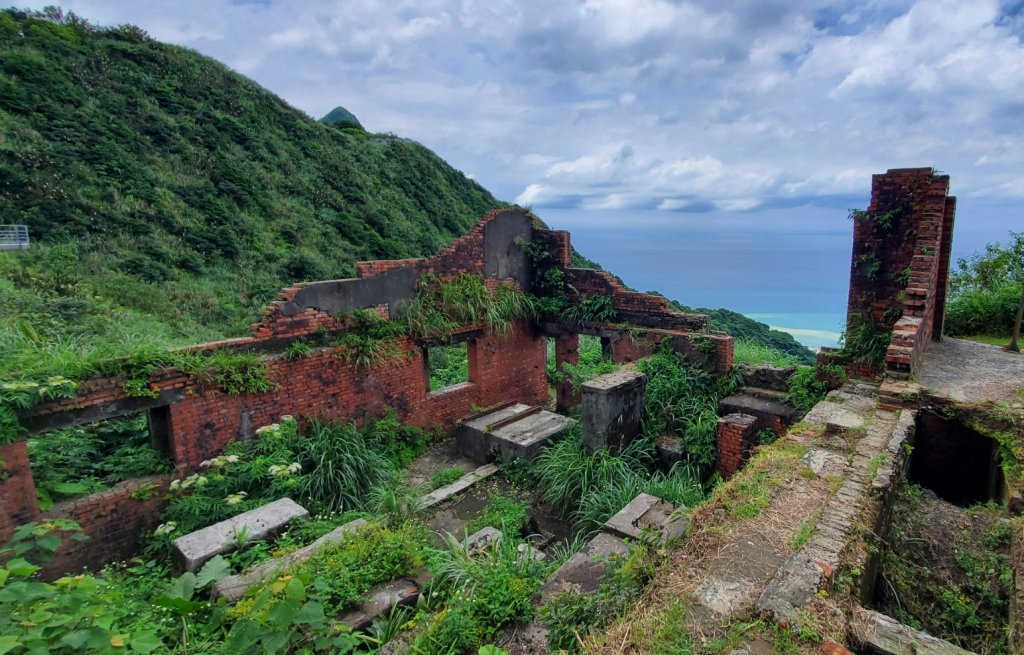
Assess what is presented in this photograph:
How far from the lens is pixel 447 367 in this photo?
14336 mm

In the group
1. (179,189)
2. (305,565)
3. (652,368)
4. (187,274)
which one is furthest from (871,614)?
(179,189)

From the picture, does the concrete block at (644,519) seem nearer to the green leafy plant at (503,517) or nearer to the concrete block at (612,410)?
the green leafy plant at (503,517)

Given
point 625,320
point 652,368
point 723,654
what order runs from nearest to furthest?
point 723,654
point 652,368
point 625,320

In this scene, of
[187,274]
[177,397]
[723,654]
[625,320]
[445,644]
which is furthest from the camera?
[187,274]

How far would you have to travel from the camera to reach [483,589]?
12.0 feet

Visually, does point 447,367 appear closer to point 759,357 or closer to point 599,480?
point 759,357

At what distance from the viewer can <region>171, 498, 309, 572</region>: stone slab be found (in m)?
4.57

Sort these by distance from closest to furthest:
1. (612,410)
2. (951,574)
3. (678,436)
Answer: (951,574) < (612,410) < (678,436)

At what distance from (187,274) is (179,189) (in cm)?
637

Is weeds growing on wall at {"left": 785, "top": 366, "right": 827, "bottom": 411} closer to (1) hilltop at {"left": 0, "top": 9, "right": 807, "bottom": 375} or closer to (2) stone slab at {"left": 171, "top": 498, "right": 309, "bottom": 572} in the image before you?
(2) stone slab at {"left": 171, "top": 498, "right": 309, "bottom": 572}

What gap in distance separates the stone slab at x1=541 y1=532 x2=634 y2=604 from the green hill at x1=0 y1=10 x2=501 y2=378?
8.23 metres

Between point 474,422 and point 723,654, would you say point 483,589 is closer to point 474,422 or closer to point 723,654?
point 723,654

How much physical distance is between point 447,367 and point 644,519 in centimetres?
1001

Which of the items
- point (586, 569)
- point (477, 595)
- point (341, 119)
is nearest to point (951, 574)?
point (586, 569)
